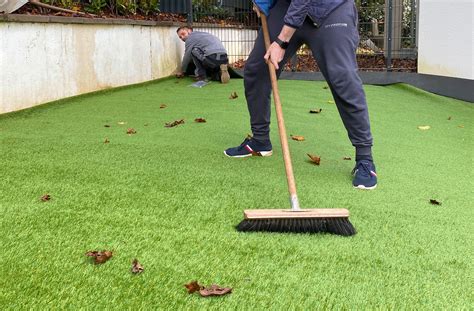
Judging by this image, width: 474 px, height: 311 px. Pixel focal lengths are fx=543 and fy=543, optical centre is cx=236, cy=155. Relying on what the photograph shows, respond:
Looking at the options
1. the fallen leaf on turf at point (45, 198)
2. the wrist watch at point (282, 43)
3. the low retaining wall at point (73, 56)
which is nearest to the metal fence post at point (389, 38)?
the low retaining wall at point (73, 56)

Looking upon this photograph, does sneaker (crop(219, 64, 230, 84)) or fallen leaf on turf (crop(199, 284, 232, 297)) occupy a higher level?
sneaker (crop(219, 64, 230, 84))

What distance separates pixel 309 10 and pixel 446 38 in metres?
5.12

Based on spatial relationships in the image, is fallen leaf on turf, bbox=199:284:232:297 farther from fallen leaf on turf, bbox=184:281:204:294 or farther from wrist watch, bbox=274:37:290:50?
wrist watch, bbox=274:37:290:50

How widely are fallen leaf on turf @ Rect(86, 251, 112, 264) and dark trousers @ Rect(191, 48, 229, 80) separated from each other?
6181 mm

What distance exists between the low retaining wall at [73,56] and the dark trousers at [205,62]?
594 mm

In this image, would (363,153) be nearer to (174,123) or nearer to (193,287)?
(193,287)

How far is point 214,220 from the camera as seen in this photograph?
246cm

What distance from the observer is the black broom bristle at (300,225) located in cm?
231

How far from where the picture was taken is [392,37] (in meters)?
8.68

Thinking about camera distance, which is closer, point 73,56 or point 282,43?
point 282,43

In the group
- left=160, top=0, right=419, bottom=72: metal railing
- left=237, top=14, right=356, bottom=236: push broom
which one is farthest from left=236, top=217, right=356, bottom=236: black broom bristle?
left=160, top=0, right=419, bottom=72: metal railing

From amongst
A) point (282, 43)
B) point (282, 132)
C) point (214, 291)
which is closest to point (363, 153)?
point (282, 132)

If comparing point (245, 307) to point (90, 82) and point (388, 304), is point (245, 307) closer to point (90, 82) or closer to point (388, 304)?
point (388, 304)

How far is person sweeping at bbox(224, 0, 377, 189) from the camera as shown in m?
2.97
